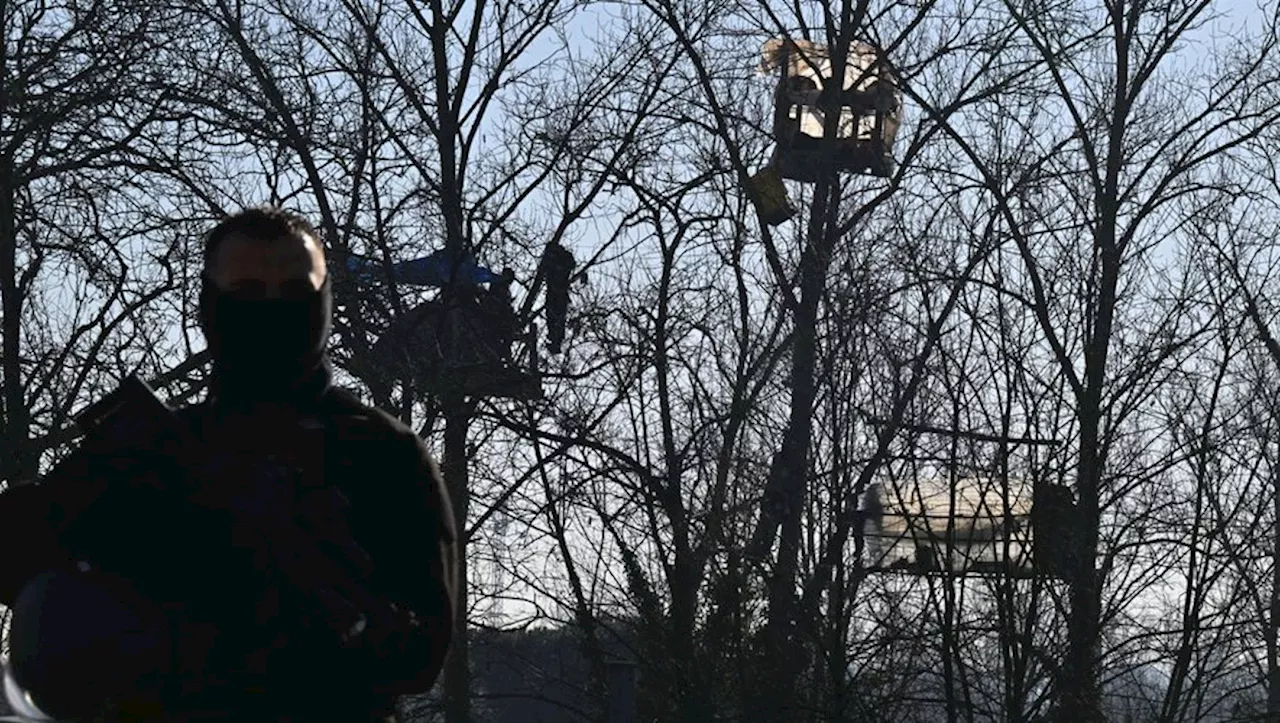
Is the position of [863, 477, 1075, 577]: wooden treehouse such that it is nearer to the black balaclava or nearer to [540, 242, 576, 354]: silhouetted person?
[540, 242, 576, 354]: silhouetted person

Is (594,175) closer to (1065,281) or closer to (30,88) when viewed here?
(1065,281)

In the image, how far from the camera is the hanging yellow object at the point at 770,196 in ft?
61.4

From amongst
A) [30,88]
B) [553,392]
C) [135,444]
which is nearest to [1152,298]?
[553,392]

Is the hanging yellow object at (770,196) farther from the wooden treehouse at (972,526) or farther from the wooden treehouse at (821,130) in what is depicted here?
the wooden treehouse at (972,526)

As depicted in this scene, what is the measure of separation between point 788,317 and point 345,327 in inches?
139

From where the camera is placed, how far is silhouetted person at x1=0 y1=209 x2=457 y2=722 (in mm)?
2223

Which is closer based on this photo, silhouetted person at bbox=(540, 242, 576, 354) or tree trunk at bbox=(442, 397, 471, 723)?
tree trunk at bbox=(442, 397, 471, 723)

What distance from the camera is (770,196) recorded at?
18.8 metres

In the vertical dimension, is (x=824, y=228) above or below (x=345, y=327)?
above

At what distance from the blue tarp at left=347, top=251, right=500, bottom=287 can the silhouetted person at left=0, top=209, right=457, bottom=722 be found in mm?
15433

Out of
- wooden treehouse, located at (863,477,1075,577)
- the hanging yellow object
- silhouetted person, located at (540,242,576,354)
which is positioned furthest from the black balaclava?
the hanging yellow object

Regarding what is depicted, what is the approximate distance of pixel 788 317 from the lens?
17641mm

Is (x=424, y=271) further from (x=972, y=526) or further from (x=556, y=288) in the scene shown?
(x=972, y=526)

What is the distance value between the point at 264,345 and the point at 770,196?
16.6m
